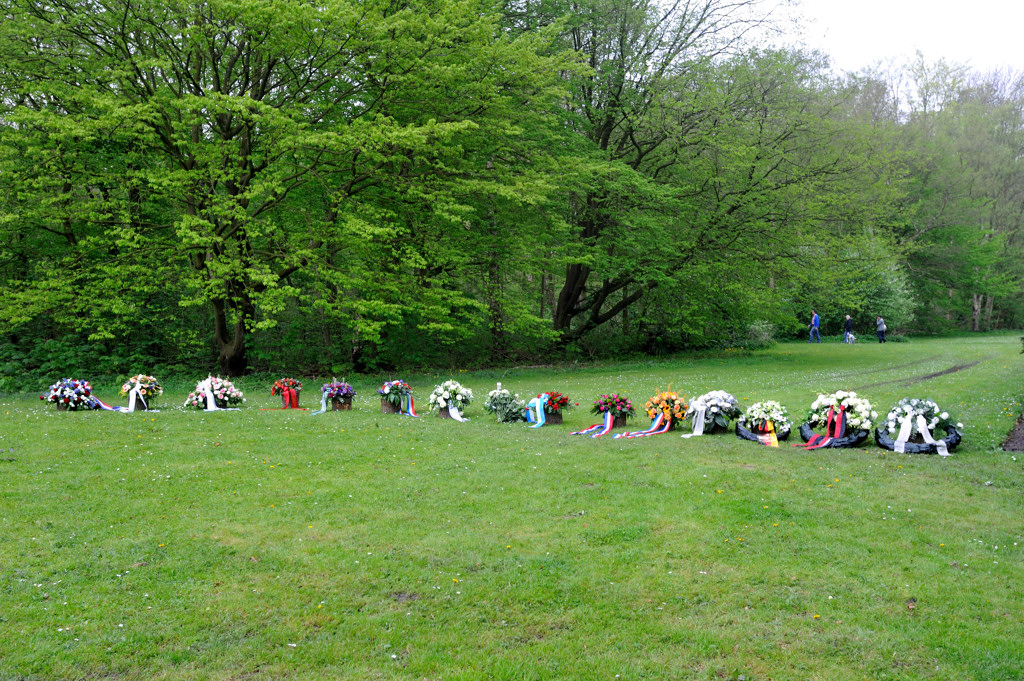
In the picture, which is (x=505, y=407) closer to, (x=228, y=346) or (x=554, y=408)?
(x=554, y=408)

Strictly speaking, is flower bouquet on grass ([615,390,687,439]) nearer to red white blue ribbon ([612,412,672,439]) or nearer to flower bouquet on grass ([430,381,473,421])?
red white blue ribbon ([612,412,672,439])

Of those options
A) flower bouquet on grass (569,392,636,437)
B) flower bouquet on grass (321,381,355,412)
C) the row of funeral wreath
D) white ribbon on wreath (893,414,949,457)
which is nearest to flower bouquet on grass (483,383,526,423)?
the row of funeral wreath

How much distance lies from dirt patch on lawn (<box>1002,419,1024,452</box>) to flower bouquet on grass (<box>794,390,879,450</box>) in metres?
1.59

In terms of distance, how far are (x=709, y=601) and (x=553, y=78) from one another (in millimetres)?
18203

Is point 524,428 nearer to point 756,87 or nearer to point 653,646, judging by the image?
point 653,646

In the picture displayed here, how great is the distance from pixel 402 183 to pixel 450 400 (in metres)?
8.12

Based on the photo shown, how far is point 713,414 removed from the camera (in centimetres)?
1122

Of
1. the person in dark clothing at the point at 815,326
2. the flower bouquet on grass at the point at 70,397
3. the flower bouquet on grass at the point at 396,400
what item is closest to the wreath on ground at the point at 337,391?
the flower bouquet on grass at the point at 396,400

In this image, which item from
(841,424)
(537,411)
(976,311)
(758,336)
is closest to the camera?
(841,424)

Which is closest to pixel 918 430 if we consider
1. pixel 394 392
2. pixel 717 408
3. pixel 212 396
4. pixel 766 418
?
pixel 766 418

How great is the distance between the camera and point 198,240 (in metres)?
16.4

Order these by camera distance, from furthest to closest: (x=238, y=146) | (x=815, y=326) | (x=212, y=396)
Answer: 1. (x=815, y=326)
2. (x=238, y=146)
3. (x=212, y=396)

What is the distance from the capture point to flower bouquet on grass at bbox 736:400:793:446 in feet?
34.2

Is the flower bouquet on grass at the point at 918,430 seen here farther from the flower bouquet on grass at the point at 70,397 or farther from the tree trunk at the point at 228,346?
the tree trunk at the point at 228,346
